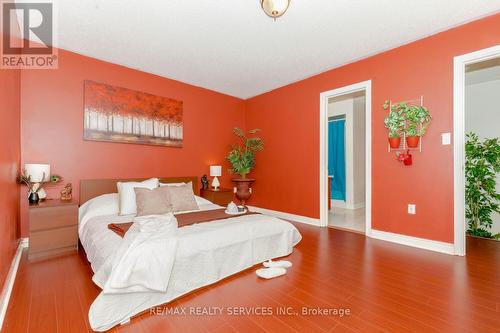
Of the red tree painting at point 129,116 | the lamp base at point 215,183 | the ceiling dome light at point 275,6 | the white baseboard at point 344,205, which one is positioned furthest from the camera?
the white baseboard at point 344,205

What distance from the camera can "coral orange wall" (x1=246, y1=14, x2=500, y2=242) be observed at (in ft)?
9.24

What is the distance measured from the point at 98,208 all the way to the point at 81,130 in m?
1.29

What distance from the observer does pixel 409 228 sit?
3121mm

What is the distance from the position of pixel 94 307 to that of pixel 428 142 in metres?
3.87

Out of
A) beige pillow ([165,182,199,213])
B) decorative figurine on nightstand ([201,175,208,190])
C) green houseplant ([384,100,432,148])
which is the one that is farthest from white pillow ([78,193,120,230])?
green houseplant ([384,100,432,148])

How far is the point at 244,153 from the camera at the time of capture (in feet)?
16.6

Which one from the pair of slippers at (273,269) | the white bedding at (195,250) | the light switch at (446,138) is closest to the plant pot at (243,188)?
the white bedding at (195,250)

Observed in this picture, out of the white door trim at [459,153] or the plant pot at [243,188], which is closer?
the white door trim at [459,153]

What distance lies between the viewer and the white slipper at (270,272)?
86.1 inches

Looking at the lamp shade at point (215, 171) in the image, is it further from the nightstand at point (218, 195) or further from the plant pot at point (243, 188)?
the plant pot at point (243, 188)

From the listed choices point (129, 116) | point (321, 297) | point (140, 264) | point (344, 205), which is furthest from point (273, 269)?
point (344, 205)

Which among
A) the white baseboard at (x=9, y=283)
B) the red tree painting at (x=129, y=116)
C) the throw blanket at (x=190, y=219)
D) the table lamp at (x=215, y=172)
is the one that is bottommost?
the white baseboard at (x=9, y=283)

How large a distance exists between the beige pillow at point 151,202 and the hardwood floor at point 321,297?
80cm

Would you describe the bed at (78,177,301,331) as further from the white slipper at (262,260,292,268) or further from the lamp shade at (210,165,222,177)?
the lamp shade at (210,165,222,177)
